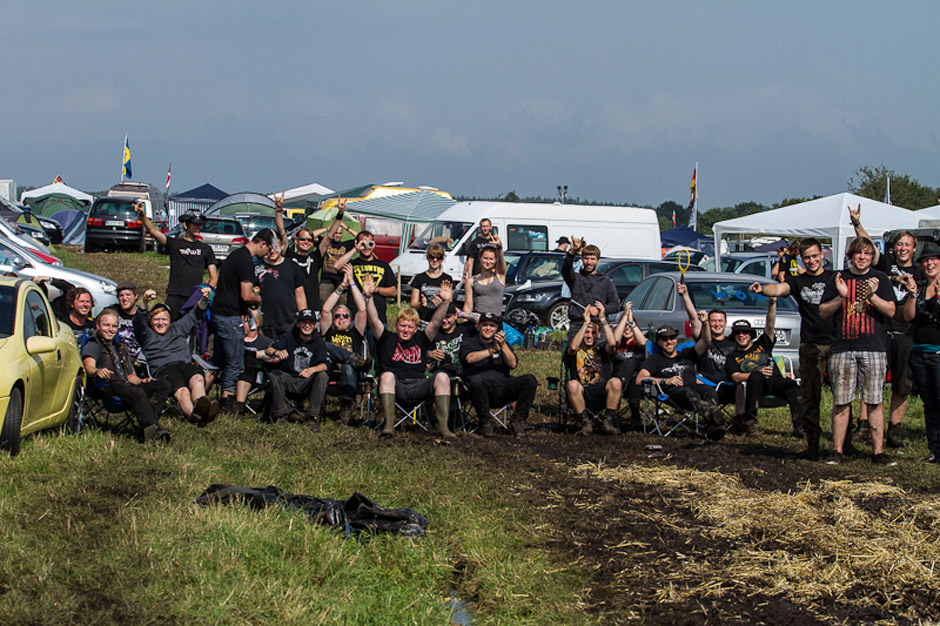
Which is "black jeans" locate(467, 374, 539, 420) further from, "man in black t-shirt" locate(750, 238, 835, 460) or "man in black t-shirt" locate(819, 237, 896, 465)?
"man in black t-shirt" locate(819, 237, 896, 465)

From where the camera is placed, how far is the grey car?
36.1 feet

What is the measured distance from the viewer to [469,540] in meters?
6.02

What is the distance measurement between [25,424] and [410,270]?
46.7 ft

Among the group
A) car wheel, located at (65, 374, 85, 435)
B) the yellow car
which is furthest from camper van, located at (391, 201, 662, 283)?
the yellow car

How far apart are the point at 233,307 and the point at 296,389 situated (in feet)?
3.47

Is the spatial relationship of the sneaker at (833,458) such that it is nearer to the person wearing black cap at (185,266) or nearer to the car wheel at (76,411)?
the car wheel at (76,411)

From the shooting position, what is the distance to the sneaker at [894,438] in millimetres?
9008

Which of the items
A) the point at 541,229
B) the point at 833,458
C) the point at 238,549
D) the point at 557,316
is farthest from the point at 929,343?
the point at 541,229

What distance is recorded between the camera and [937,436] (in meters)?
8.29

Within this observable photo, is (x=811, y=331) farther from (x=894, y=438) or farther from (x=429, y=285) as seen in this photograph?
(x=429, y=285)

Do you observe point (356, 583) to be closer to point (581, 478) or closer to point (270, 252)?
point (581, 478)

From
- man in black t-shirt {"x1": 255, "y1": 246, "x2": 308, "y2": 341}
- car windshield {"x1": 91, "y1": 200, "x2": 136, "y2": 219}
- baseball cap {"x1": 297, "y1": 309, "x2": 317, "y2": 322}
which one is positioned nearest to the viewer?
baseball cap {"x1": 297, "y1": 309, "x2": 317, "y2": 322}

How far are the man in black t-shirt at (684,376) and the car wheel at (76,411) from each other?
5.20 meters

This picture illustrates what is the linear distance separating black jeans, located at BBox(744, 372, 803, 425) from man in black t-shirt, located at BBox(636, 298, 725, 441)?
378 millimetres
